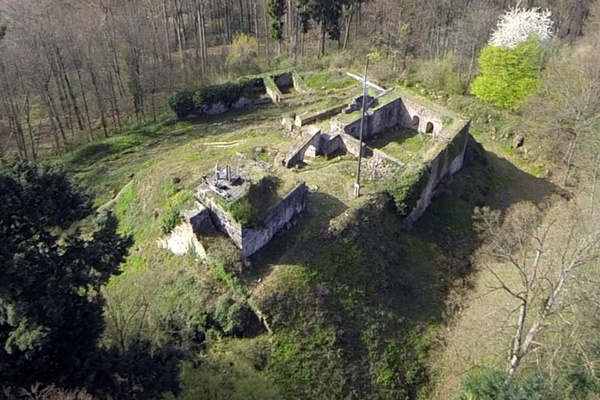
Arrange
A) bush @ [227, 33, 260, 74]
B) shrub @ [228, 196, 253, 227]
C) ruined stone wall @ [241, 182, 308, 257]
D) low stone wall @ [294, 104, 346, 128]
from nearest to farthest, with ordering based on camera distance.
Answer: shrub @ [228, 196, 253, 227], ruined stone wall @ [241, 182, 308, 257], low stone wall @ [294, 104, 346, 128], bush @ [227, 33, 260, 74]

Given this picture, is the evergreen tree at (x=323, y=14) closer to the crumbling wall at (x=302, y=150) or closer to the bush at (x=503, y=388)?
the crumbling wall at (x=302, y=150)

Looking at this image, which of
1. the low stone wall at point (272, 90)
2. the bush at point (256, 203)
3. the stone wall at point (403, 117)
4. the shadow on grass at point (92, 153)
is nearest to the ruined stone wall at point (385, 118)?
the stone wall at point (403, 117)

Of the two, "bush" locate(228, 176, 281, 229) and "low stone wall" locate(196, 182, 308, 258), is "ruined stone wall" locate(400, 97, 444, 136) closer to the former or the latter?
"low stone wall" locate(196, 182, 308, 258)

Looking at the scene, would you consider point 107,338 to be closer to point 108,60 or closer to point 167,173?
point 167,173

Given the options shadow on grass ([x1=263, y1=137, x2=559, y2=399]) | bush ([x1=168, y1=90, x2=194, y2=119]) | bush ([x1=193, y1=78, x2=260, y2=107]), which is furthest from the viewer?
bush ([x1=193, y1=78, x2=260, y2=107])

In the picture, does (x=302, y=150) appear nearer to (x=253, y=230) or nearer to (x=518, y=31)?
(x=253, y=230)

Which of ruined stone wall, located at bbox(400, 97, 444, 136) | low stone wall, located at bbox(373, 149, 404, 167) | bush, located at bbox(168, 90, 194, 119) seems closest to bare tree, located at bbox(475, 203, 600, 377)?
low stone wall, located at bbox(373, 149, 404, 167)

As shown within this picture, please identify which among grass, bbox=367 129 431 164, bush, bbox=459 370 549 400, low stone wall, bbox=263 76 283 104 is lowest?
bush, bbox=459 370 549 400

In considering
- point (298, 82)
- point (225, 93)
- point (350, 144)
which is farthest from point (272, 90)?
point (350, 144)
